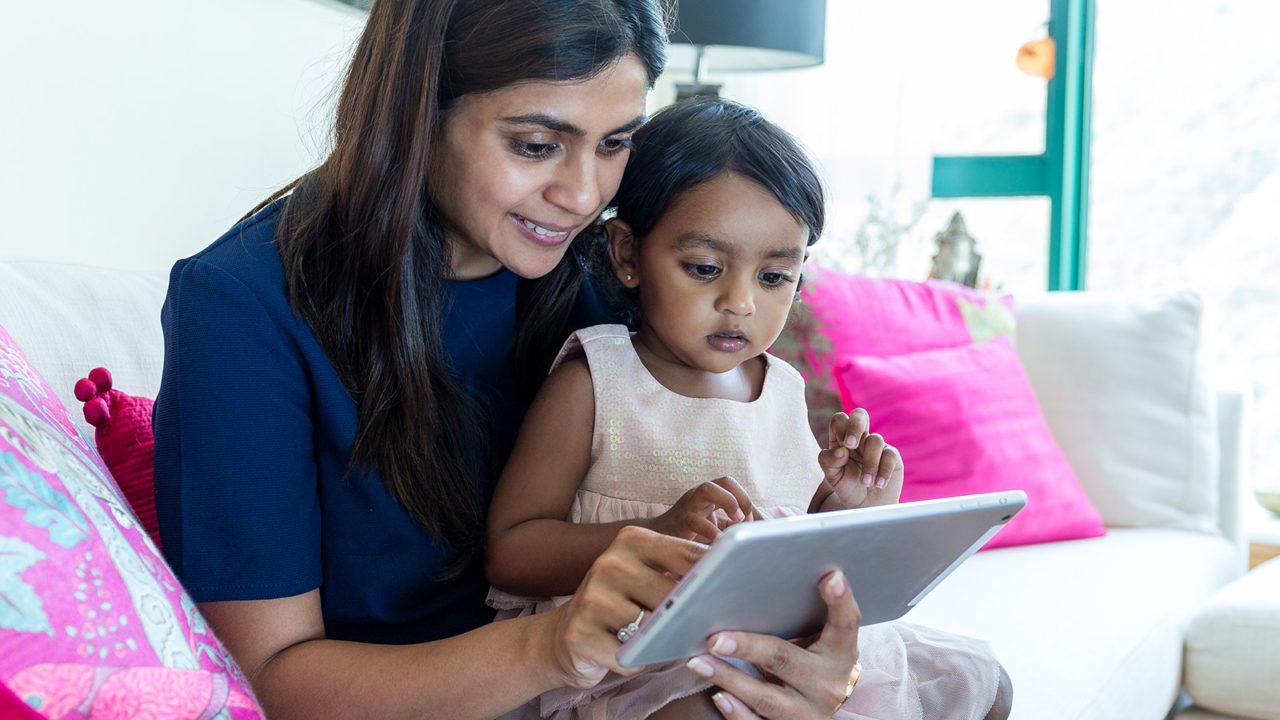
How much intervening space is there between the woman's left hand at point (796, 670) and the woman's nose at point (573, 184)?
442mm

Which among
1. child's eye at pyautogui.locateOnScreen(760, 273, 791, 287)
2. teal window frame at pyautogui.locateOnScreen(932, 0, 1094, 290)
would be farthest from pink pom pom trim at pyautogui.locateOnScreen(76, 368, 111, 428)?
teal window frame at pyautogui.locateOnScreen(932, 0, 1094, 290)

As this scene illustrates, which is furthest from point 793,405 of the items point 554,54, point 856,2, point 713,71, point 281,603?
point 856,2

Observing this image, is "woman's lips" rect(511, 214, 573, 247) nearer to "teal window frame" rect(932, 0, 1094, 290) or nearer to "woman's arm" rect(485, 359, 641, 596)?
"woman's arm" rect(485, 359, 641, 596)

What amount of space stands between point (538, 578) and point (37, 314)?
56 cm

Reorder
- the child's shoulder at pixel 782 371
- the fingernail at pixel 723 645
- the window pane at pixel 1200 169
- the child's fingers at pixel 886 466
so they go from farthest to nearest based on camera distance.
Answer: the window pane at pixel 1200 169 → the child's shoulder at pixel 782 371 → the child's fingers at pixel 886 466 → the fingernail at pixel 723 645

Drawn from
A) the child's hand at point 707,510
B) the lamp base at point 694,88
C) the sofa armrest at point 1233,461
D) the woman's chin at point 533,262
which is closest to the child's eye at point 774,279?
the woman's chin at point 533,262

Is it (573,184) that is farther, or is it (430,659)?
(573,184)

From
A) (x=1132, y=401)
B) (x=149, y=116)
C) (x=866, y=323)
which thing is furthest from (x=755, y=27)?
(x=149, y=116)

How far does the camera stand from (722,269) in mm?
1267

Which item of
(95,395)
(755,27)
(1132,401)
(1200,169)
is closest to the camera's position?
(95,395)

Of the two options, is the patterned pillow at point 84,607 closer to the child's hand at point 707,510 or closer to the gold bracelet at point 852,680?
the child's hand at point 707,510

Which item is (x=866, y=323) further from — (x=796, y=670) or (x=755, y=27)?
(x=796, y=670)

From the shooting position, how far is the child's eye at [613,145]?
118 centimetres

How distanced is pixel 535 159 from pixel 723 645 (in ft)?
1.62
